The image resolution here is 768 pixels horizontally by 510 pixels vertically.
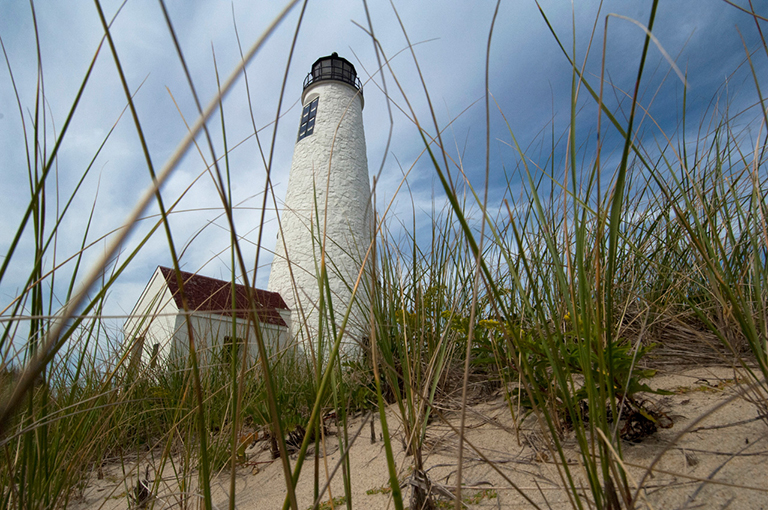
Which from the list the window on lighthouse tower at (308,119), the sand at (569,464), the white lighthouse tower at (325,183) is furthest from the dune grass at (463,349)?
the window on lighthouse tower at (308,119)

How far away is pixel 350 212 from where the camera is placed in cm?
928

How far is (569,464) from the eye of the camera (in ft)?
2.73

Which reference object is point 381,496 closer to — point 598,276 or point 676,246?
point 598,276

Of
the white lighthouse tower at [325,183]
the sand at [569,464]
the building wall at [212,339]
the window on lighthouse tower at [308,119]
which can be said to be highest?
the window on lighthouse tower at [308,119]

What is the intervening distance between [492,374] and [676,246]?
0.98 meters

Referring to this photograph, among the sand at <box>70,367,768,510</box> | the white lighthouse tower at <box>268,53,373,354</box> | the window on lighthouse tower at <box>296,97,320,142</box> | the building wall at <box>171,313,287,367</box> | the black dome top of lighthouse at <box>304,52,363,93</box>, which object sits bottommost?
the sand at <box>70,367,768,510</box>

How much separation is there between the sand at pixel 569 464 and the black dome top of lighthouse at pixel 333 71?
39.2ft

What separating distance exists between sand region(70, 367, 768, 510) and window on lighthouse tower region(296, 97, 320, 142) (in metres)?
10.00

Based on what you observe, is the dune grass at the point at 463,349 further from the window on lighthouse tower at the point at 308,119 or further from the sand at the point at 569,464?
the window on lighthouse tower at the point at 308,119

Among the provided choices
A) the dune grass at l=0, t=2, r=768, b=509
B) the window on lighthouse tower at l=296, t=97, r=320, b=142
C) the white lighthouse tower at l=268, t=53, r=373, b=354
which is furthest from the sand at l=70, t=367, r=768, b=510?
the window on lighthouse tower at l=296, t=97, r=320, b=142

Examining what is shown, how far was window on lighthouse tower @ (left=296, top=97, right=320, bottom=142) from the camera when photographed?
1043 centimetres

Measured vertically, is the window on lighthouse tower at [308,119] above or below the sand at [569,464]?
above

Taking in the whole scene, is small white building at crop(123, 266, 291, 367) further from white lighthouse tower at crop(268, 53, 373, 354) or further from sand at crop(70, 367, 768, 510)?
white lighthouse tower at crop(268, 53, 373, 354)

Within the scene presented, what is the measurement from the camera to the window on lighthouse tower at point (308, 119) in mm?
10434
